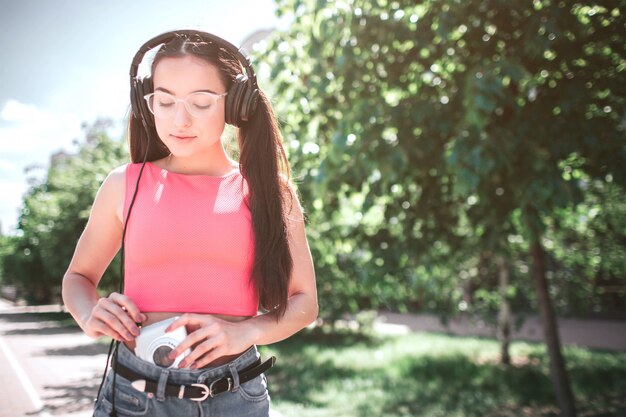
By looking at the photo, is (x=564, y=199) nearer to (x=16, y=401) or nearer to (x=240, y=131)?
(x=240, y=131)

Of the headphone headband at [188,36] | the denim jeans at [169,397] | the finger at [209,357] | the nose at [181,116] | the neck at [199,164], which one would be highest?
the headphone headband at [188,36]

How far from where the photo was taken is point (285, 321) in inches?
56.2

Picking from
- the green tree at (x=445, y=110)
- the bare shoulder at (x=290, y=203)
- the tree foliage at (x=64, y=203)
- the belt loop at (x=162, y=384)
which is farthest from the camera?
the tree foliage at (x=64, y=203)

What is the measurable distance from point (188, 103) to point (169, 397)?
2.33 feet

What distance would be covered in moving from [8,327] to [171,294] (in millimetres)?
18130

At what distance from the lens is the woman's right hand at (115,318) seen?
1.26m

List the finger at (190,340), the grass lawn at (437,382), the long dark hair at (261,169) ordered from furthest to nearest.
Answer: the grass lawn at (437,382), the long dark hair at (261,169), the finger at (190,340)

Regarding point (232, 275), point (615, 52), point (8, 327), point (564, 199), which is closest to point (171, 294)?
point (232, 275)

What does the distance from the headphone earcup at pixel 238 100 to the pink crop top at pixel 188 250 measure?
0.65ft

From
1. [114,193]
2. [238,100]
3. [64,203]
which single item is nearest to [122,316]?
[114,193]

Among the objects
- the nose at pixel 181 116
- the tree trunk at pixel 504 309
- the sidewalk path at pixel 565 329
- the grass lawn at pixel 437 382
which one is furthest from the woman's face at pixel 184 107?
the sidewalk path at pixel 565 329

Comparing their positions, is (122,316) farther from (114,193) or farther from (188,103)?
(188,103)

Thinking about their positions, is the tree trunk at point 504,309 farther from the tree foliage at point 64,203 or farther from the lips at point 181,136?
the tree foliage at point 64,203

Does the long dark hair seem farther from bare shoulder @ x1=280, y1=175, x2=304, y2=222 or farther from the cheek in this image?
the cheek
